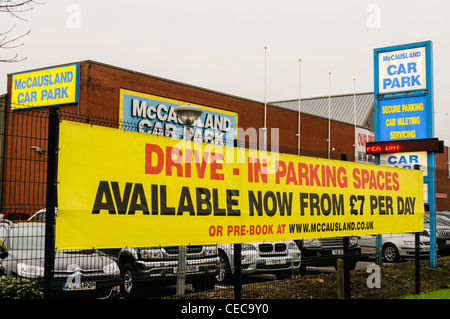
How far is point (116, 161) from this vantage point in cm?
643

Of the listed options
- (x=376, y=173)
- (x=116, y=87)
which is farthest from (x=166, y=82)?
(x=376, y=173)

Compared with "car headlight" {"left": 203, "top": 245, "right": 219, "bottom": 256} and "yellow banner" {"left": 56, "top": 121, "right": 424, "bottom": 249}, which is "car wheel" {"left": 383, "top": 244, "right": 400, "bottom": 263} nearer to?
"yellow banner" {"left": 56, "top": 121, "right": 424, "bottom": 249}

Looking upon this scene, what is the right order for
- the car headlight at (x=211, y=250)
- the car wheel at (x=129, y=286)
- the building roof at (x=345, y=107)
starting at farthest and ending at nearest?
1. the building roof at (x=345, y=107)
2. the car headlight at (x=211, y=250)
3. the car wheel at (x=129, y=286)

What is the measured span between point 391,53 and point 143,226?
13.8 meters

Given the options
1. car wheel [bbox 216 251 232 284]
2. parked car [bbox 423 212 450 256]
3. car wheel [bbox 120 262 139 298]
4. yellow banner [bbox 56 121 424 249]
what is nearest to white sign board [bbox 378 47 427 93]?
parked car [bbox 423 212 450 256]

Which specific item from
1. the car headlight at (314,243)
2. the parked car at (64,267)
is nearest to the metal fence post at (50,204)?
the parked car at (64,267)

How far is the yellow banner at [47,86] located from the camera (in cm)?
2467

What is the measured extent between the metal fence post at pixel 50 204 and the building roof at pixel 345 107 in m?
45.2

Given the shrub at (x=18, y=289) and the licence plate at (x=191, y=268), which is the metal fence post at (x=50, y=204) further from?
the licence plate at (x=191, y=268)

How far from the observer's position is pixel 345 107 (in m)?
52.8

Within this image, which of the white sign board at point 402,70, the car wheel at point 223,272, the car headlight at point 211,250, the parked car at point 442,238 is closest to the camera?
the car headlight at point 211,250

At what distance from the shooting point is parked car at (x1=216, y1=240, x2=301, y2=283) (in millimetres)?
11148
